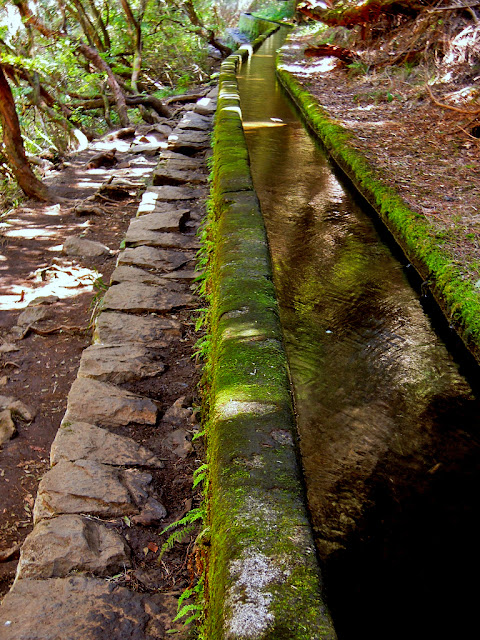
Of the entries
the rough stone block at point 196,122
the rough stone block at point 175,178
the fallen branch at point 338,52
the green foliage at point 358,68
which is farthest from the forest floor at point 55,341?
the fallen branch at point 338,52

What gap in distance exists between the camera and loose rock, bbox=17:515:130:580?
6.79 ft

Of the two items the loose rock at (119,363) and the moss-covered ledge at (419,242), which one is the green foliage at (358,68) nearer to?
the moss-covered ledge at (419,242)

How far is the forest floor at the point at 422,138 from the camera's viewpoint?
4195mm

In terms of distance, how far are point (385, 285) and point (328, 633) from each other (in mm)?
2845

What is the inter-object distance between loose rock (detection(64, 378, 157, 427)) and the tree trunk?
471 cm

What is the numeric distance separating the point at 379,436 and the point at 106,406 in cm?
151

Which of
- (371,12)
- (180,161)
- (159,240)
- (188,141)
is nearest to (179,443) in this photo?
(159,240)

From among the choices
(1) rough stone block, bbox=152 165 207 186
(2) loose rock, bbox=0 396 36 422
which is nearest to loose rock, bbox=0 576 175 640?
(2) loose rock, bbox=0 396 36 422

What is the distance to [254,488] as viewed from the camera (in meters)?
1.80

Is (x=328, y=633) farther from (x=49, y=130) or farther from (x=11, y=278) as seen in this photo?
(x=49, y=130)

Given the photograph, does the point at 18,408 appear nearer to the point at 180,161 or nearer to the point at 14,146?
the point at 14,146

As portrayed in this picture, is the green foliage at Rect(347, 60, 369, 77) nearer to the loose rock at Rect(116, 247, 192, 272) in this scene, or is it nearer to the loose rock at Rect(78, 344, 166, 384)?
the loose rock at Rect(116, 247, 192, 272)

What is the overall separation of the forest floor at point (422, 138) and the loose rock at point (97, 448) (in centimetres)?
239

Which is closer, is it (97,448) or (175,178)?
(97,448)
